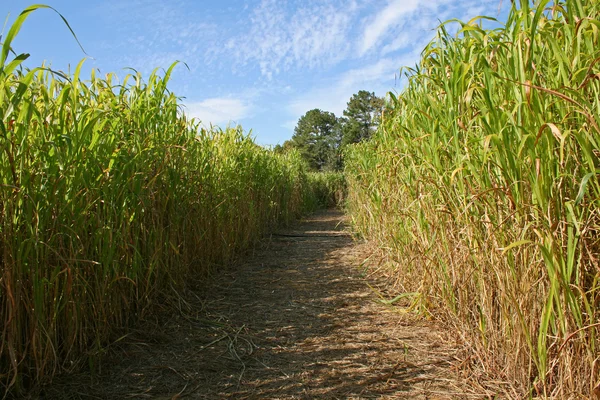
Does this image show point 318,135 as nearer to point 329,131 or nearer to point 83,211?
point 329,131

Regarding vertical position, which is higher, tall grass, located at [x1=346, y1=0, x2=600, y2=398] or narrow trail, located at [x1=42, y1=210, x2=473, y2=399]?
Result: tall grass, located at [x1=346, y1=0, x2=600, y2=398]

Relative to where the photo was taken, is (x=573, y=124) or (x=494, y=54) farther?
(x=494, y=54)

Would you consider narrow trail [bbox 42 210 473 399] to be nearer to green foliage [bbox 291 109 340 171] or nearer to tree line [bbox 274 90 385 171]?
tree line [bbox 274 90 385 171]

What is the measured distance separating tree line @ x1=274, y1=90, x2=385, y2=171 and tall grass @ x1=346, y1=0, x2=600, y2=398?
3514 centimetres

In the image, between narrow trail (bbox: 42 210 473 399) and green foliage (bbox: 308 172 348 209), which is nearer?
narrow trail (bbox: 42 210 473 399)

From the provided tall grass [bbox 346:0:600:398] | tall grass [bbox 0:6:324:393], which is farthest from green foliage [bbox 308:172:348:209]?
tall grass [bbox 346:0:600:398]

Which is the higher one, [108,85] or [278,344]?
[108,85]

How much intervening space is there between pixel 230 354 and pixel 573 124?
1.80 metres

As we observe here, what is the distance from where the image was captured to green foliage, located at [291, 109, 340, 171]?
1811 inches

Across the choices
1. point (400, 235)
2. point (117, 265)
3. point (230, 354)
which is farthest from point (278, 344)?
point (400, 235)

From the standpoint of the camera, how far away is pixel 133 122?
2.25 m

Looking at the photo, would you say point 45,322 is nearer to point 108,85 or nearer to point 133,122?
point 133,122

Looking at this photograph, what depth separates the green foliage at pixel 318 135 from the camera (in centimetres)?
4600

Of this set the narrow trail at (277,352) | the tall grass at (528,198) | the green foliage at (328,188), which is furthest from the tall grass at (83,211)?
the green foliage at (328,188)
